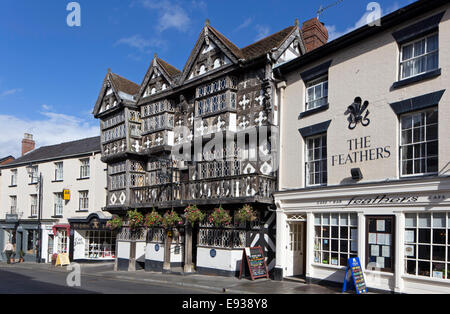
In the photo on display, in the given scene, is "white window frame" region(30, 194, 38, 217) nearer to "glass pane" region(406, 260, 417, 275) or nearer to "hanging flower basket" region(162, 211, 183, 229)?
"hanging flower basket" region(162, 211, 183, 229)

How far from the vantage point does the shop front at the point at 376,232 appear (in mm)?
11195

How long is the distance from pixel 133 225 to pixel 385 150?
14.0 meters

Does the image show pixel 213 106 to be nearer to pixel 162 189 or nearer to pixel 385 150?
pixel 162 189

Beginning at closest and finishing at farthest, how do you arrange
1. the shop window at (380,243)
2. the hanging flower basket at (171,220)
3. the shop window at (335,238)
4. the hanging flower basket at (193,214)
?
the shop window at (380,243), the shop window at (335,238), the hanging flower basket at (193,214), the hanging flower basket at (171,220)

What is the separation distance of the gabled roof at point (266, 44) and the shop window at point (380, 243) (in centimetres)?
782

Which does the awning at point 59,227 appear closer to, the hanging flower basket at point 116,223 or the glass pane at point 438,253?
the hanging flower basket at point 116,223

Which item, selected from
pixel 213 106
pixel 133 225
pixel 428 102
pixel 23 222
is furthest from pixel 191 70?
pixel 23 222

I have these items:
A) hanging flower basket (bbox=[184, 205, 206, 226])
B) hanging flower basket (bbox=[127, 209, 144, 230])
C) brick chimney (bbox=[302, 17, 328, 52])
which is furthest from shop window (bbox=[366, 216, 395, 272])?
hanging flower basket (bbox=[127, 209, 144, 230])

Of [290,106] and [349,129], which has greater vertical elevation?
[290,106]

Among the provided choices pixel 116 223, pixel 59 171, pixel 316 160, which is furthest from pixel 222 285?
pixel 59 171

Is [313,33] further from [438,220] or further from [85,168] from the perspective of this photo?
[85,168]

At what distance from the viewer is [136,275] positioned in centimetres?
1973

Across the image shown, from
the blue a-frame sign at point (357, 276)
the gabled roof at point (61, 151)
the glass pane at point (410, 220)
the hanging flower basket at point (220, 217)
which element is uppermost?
the gabled roof at point (61, 151)

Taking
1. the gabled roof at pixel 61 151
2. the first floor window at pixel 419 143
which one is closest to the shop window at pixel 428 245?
the first floor window at pixel 419 143
